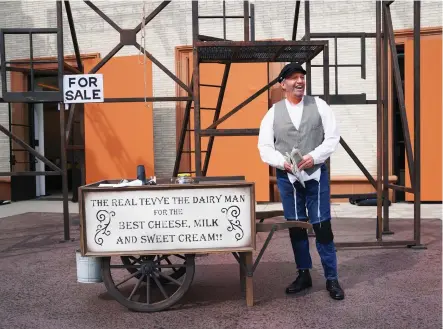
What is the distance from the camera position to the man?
412cm

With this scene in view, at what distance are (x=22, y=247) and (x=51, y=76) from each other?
24.3 ft

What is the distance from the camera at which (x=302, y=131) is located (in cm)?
412

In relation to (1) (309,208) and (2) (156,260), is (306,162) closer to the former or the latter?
(1) (309,208)

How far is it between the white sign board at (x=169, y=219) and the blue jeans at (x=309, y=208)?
567mm

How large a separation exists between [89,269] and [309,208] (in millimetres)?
1954

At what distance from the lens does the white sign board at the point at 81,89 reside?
21.8 ft

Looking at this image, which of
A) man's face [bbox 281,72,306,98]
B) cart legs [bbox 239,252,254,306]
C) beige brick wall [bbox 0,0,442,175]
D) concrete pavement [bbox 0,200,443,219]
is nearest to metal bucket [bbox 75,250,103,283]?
cart legs [bbox 239,252,254,306]

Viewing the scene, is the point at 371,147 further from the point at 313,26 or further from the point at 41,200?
the point at 41,200

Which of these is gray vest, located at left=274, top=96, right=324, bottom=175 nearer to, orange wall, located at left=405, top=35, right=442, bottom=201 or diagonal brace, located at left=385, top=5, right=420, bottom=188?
diagonal brace, located at left=385, top=5, right=420, bottom=188

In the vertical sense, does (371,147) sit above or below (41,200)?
above

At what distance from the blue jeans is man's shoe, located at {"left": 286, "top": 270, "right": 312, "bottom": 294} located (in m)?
0.08

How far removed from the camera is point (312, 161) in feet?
13.2

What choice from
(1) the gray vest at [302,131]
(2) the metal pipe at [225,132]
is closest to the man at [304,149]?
(1) the gray vest at [302,131]

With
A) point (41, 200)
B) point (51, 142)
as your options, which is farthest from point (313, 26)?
point (51, 142)
